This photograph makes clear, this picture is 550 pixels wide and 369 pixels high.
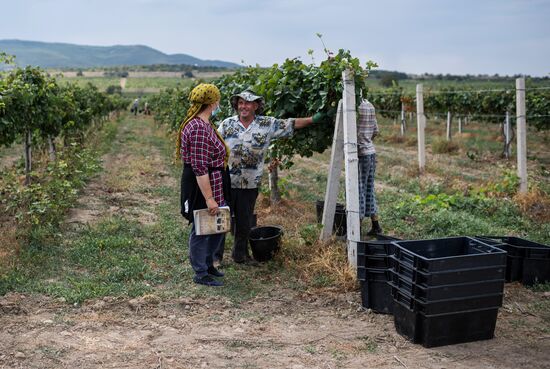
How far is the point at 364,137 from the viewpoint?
21.8 ft

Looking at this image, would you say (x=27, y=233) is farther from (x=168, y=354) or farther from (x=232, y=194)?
(x=168, y=354)

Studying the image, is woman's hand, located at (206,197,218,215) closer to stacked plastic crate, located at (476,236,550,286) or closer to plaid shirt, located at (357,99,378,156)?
plaid shirt, located at (357,99,378,156)

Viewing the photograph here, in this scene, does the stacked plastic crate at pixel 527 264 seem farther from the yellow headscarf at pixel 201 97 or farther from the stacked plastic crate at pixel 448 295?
the yellow headscarf at pixel 201 97

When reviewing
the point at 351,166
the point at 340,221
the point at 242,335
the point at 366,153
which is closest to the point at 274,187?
the point at 340,221

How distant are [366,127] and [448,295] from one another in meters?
3.04

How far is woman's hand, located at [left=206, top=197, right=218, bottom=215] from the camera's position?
16.8 ft

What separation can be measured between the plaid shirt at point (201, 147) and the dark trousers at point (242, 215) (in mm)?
595

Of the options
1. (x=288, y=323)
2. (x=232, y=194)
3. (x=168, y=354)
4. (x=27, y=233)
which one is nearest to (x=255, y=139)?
(x=232, y=194)

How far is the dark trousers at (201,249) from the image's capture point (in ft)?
17.7

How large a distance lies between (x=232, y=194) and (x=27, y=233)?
266 cm

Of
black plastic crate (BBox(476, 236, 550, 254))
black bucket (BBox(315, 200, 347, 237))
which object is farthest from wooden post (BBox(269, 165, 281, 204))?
black plastic crate (BBox(476, 236, 550, 254))

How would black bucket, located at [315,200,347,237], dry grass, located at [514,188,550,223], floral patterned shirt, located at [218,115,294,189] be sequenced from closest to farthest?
floral patterned shirt, located at [218,115,294,189], black bucket, located at [315,200,347,237], dry grass, located at [514,188,550,223]

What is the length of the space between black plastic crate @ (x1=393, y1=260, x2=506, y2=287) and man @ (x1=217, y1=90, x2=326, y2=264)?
81.8 inches

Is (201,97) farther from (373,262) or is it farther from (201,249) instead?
(373,262)
